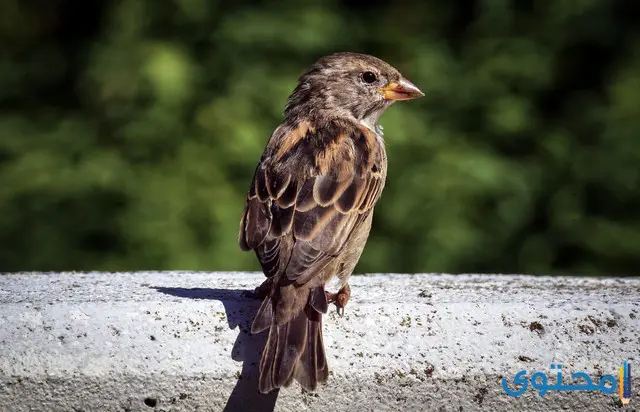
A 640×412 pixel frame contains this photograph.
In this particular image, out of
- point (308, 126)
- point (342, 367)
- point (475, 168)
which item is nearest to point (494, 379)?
point (342, 367)

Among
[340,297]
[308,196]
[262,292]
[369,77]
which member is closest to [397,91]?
[369,77]

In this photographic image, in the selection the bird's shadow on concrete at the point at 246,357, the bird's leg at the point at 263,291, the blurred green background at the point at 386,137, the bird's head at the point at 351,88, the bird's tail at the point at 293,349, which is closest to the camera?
the bird's tail at the point at 293,349

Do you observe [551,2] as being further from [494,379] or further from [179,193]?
[494,379]

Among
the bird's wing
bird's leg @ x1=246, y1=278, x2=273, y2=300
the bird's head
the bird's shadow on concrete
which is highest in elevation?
the bird's head

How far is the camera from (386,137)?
222 inches

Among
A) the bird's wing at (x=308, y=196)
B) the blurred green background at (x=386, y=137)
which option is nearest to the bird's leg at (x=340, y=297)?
the bird's wing at (x=308, y=196)

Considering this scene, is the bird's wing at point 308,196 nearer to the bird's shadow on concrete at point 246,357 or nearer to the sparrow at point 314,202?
the sparrow at point 314,202

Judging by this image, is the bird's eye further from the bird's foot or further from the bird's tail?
the bird's tail

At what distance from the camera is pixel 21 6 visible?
21.8ft

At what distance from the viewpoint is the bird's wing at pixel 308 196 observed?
3355 mm

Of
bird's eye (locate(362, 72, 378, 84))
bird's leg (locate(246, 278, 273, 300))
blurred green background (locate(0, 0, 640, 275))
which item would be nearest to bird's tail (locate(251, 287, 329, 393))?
bird's leg (locate(246, 278, 273, 300))

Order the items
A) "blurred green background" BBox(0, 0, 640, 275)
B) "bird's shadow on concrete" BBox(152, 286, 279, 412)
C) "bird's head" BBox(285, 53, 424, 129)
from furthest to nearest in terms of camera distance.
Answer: "blurred green background" BBox(0, 0, 640, 275)
"bird's head" BBox(285, 53, 424, 129)
"bird's shadow on concrete" BBox(152, 286, 279, 412)

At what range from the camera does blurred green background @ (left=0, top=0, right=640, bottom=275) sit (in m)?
5.59

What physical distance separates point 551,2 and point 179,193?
2.41 m
